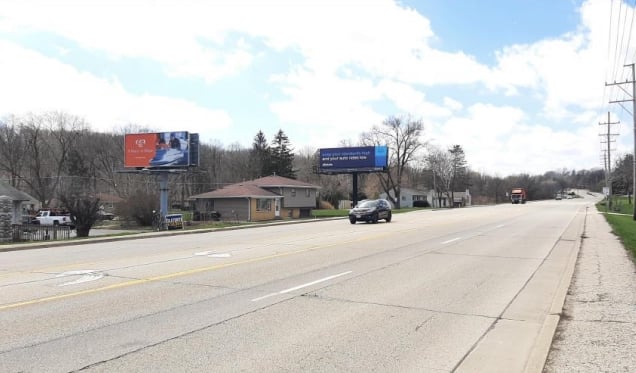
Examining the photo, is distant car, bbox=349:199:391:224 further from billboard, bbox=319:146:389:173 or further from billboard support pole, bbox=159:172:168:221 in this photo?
billboard, bbox=319:146:389:173

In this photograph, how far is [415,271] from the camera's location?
12000 mm

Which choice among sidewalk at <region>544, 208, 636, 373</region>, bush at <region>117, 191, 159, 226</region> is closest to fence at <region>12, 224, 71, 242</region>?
bush at <region>117, 191, 159, 226</region>

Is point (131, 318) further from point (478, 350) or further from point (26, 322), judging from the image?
point (478, 350)

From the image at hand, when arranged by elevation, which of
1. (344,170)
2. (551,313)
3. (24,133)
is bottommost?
(551,313)

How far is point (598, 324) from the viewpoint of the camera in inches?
277

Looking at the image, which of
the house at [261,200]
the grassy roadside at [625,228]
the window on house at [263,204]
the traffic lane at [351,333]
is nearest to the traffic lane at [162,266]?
the traffic lane at [351,333]

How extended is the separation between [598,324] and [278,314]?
4.41m

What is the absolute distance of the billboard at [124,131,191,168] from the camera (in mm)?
46031

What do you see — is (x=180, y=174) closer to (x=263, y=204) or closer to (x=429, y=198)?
(x=263, y=204)

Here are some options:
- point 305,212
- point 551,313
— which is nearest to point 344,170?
point 305,212

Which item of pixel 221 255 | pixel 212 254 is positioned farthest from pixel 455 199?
pixel 221 255

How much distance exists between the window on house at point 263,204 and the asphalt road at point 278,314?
37455 millimetres

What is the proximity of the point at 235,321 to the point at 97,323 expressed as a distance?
1792mm

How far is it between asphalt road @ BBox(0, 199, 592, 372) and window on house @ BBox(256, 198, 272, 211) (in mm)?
37455
